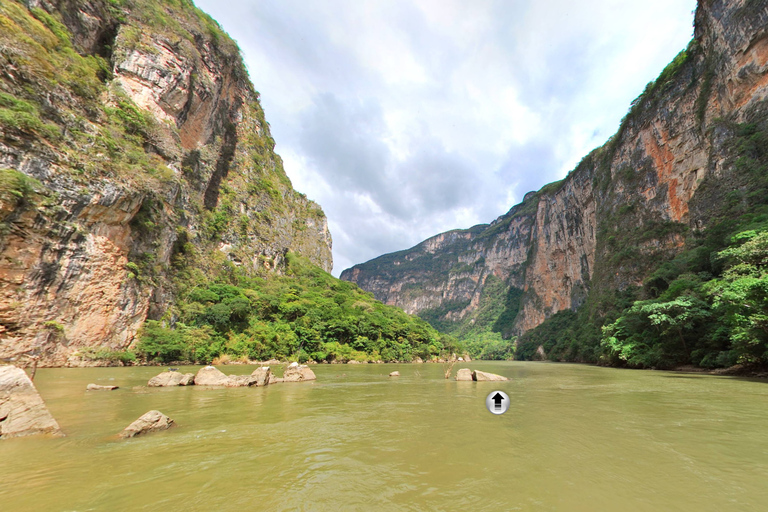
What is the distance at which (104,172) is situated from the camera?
72.6 ft

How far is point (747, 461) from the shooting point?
443 centimetres

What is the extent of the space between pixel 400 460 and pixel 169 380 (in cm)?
1349

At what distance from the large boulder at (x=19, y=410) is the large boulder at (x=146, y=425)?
133cm

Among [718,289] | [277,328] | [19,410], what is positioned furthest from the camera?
[277,328]

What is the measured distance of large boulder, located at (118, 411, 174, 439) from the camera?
588 cm

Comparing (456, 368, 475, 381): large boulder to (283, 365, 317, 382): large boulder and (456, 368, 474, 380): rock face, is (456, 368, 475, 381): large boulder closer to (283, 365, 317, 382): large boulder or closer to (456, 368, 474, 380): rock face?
(456, 368, 474, 380): rock face

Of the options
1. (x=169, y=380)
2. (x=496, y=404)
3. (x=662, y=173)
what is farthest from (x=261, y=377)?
(x=662, y=173)

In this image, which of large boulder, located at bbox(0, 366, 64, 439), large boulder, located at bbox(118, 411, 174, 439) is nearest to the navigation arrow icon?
large boulder, located at bbox(118, 411, 174, 439)

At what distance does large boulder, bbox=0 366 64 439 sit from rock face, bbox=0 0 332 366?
662 inches

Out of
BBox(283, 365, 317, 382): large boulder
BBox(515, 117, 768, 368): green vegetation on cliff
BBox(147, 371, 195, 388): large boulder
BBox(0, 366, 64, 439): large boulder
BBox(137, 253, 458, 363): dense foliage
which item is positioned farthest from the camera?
BBox(137, 253, 458, 363): dense foliage

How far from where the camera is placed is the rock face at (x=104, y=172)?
17.8 metres

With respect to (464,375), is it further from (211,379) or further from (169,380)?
(169,380)

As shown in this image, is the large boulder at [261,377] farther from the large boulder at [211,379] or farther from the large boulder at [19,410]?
the large boulder at [19,410]

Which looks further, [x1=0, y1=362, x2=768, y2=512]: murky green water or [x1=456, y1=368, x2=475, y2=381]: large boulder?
[x1=456, y1=368, x2=475, y2=381]: large boulder
